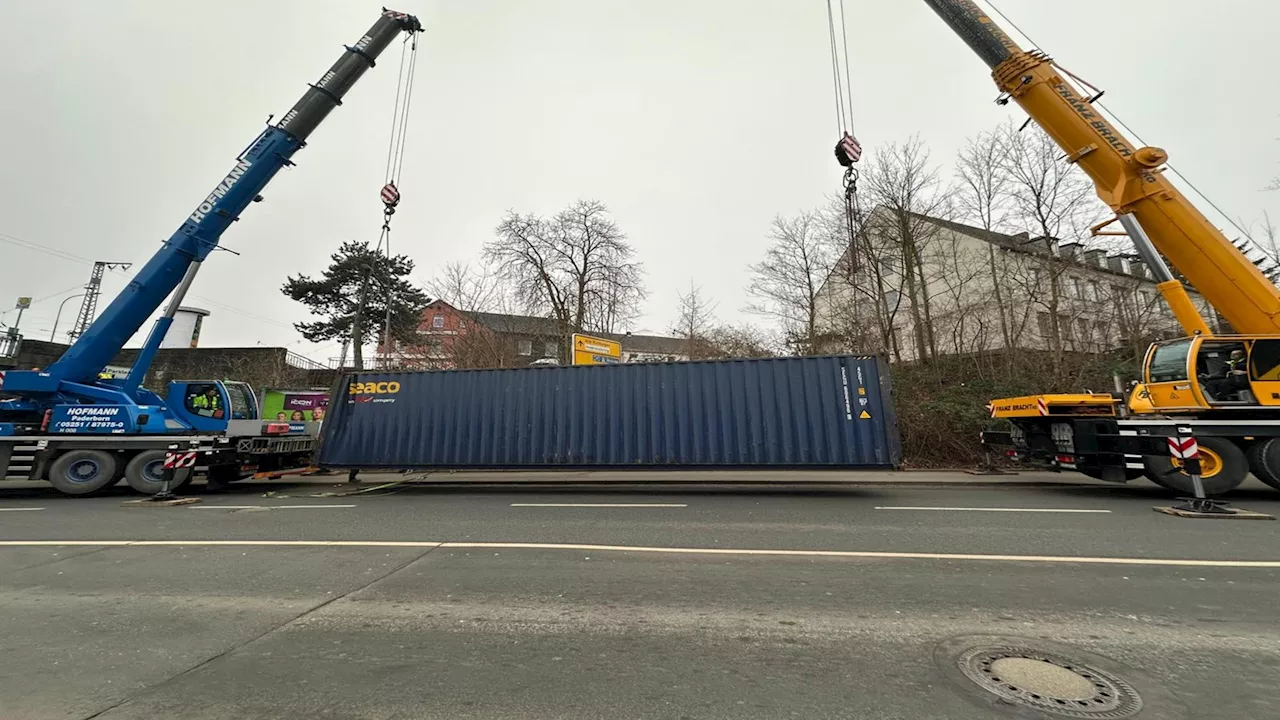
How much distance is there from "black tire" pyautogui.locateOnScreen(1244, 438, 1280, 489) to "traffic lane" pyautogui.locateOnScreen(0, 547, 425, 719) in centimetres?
1309

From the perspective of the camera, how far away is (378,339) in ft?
108

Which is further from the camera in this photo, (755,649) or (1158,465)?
(1158,465)

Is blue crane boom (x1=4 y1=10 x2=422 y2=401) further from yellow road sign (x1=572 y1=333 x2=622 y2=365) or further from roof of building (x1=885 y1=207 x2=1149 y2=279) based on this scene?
roof of building (x1=885 y1=207 x2=1149 y2=279)

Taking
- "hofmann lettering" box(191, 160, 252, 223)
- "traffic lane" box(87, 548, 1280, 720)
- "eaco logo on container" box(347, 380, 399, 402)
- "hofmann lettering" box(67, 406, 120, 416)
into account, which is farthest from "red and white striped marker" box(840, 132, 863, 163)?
"hofmann lettering" box(67, 406, 120, 416)

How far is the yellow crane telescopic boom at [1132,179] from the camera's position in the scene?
9.13 m

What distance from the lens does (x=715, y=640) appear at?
316 centimetres

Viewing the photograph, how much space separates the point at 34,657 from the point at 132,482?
9.95 meters

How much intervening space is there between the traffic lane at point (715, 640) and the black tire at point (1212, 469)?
5.56 meters

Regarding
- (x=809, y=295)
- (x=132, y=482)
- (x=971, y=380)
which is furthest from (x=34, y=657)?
(x=809, y=295)

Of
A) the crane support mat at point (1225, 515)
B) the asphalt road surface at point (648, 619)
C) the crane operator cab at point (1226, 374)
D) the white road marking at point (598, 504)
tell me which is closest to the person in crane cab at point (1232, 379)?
the crane operator cab at point (1226, 374)

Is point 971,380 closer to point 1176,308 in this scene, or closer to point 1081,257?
point 1081,257

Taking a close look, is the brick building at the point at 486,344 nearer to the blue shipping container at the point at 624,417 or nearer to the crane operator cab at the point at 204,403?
the blue shipping container at the point at 624,417

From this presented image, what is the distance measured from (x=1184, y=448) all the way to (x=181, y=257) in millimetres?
19381

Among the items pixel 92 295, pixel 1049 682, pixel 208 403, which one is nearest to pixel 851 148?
pixel 1049 682
